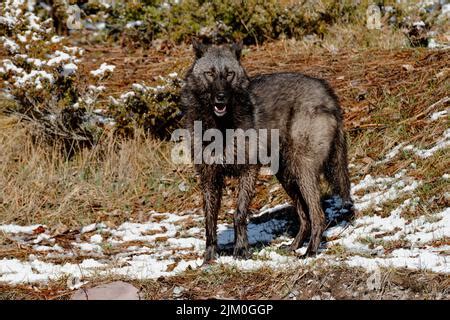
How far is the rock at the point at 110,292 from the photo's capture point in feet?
17.0

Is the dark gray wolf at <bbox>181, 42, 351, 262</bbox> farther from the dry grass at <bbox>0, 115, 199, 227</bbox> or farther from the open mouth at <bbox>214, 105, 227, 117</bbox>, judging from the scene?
the dry grass at <bbox>0, 115, 199, 227</bbox>

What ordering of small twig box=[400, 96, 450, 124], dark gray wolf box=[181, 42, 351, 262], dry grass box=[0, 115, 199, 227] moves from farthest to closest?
dry grass box=[0, 115, 199, 227]
small twig box=[400, 96, 450, 124]
dark gray wolf box=[181, 42, 351, 262]

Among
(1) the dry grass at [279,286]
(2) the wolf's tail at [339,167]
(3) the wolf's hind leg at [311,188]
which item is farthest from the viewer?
(2) the wolf's tail at [339,167]

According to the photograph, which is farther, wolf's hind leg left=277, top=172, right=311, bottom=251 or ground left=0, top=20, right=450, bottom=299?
wolf's hind leg left=277, top=172, right=311, bottom=251

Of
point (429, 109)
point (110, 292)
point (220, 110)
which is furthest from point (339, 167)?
point (110, 292)

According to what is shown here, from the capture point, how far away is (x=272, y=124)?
6848 millimetres

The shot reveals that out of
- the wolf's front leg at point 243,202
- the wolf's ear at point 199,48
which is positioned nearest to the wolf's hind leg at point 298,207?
the wolf's front leg at point 243,202

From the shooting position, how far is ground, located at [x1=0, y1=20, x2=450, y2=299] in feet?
17.6

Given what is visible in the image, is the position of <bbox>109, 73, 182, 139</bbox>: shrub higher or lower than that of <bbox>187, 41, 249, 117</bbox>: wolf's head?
lower

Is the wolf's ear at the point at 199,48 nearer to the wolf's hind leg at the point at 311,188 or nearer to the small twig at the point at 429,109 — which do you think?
the wolf's hind leg at the point at 311,188

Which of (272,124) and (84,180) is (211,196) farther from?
(84,180)

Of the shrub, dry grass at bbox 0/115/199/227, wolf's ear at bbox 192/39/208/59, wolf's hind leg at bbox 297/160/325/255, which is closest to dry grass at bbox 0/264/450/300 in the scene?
wolf's hind leg at bbox 297/160/325/255

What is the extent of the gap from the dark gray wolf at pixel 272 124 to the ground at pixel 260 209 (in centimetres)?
36

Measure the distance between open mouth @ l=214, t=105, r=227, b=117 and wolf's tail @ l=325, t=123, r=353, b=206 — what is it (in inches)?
50.3
